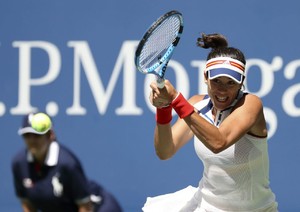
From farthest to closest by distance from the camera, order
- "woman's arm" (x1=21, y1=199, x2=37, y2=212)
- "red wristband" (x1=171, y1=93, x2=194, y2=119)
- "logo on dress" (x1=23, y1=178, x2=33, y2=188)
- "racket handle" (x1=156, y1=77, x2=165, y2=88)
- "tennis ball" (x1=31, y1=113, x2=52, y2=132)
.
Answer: "woman's arm" (x1=21, y1=199, x2=37, y2=212) → "logo on dress" (x1=23, y1=178, x2=33, y2=188) → "tennis ball" (x1=31, y1=113, x2=52, y2=132) → "red wristband" (x1=171, y1=93, x2=194, y2=119) → "racket handle" (x1=156, y1=77, x2=165, y2=88)

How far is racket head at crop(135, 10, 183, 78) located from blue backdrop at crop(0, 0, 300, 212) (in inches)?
102

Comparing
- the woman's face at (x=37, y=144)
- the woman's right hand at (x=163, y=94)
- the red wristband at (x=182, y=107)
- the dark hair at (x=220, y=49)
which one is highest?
the dark hair at (x=220, y=49)

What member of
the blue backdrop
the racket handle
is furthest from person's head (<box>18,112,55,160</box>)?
the blue backdrop

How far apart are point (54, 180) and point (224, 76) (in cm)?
97

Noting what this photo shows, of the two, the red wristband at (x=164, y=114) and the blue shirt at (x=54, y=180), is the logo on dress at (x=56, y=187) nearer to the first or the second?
the blue shirt at (x=54, y=180)

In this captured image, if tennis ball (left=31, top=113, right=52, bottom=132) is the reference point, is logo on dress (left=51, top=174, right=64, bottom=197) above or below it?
below

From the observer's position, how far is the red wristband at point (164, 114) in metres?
4.49

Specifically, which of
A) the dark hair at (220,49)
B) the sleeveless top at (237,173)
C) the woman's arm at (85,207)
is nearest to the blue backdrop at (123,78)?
the dark hair at (220,49)

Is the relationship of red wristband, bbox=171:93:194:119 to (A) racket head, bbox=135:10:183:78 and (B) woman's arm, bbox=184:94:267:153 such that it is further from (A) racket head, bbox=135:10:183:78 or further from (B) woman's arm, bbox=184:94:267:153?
(A) racket head, bbox=135:10:183:78

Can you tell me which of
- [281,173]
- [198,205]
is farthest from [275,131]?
[198,205]

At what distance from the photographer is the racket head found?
13.9ft

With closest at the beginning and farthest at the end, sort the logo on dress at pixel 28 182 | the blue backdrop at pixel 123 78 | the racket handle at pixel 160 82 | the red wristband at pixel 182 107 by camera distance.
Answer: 1. the racket handle at pixel 160 82
2. the red wristband at pixel 182 107
3. the logo on dress at pixel 28 182
4. the blue backdrop at pixel 123 78

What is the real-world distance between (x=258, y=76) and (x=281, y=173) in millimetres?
766

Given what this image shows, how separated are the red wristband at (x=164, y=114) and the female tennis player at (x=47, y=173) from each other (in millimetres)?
453
